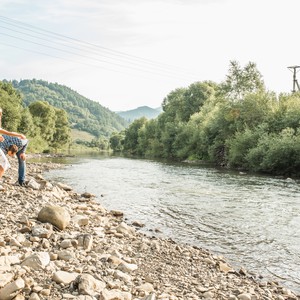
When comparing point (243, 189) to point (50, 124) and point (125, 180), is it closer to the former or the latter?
point (125, 180)

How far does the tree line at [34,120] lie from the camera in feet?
221

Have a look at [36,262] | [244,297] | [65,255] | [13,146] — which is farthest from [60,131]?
[244,297]

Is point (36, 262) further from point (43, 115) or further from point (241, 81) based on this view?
point (43, 115)

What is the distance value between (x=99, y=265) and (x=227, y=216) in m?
9.86

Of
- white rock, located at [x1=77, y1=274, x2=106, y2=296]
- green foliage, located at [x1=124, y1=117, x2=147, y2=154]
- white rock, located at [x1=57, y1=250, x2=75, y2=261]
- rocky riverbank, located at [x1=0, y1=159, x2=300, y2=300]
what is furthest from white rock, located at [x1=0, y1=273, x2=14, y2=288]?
green foliage, located at [x1=124, y1=117, x2=147, y2=154]

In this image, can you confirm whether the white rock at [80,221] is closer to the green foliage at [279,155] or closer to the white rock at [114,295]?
the white rock at [114,295]

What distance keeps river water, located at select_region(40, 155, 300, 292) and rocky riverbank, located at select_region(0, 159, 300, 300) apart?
1.17 m

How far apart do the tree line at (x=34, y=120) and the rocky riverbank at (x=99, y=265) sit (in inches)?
2328

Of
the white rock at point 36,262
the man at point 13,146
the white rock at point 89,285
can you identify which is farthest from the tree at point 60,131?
the white rock at point 89,285

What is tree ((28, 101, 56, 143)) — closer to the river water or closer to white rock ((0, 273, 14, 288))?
the river water

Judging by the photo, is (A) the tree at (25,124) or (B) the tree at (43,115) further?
(B) the tree at (43,115)

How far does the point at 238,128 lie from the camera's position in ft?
167

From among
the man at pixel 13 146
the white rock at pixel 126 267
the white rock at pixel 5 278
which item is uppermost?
the man at pixel 13 146

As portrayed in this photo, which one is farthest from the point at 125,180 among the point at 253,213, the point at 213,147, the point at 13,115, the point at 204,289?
the point at 13,115
